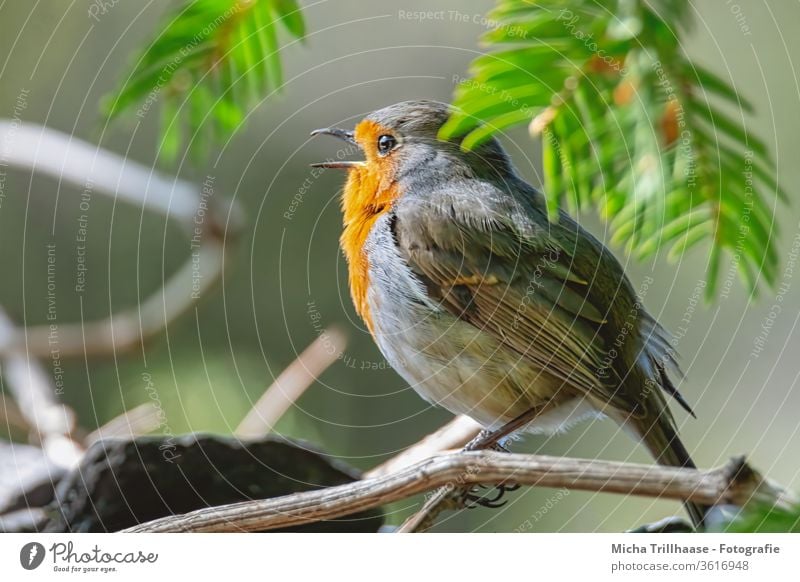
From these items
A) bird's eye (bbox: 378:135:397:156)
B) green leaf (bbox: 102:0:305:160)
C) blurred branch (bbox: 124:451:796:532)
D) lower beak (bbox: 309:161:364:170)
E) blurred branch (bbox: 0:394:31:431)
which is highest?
green leaf (bbox: 102:0:305:160)

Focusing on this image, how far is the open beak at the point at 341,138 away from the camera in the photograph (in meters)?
0.84

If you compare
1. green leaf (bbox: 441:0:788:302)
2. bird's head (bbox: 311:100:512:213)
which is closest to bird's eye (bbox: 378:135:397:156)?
bird's head (bbox: 311:100:512:213)

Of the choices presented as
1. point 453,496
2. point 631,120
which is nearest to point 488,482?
point 453,496

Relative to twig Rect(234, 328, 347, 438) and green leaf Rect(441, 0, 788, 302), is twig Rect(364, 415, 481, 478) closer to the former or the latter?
twig Rect(234, 328, 347, 438)

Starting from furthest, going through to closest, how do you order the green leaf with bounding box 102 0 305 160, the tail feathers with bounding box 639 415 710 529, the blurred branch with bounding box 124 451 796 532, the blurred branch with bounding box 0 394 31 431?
1. the blurred branch with bounding box 0 394 31 431
2. the tail feathers with bounding box 639 415 710 529
3. the green leaf with bounding box 102 0 305 160
4. the blurred branch with bounding box 124 451 796 532

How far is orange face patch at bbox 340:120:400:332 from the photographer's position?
2.81 ft

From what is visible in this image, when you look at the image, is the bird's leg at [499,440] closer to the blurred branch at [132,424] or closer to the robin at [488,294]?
the robin at [488,294]

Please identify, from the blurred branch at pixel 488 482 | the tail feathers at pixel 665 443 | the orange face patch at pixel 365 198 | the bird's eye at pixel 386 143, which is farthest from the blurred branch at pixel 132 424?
the tail feathers at pixel 665 443

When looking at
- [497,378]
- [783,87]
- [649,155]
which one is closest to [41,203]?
[497,378]

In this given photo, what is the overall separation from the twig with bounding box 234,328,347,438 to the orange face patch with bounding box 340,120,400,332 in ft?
0.18

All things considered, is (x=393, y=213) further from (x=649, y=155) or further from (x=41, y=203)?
(x=41, y=203)

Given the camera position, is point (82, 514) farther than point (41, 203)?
No
